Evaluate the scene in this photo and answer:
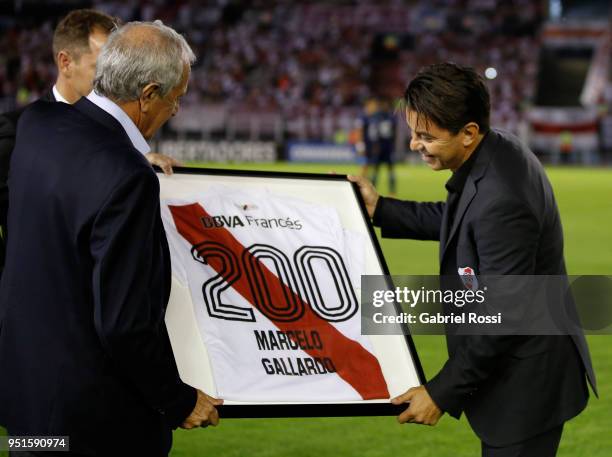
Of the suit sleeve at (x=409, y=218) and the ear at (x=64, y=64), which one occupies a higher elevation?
the ear at (x=64, y=64)

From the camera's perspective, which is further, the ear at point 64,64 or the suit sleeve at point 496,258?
the ear at point 64,64

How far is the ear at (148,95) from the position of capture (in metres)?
2.70

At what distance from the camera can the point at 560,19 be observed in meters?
46.2

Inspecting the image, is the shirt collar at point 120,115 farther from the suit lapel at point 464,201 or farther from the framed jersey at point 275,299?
the suit lapel at point 464,201

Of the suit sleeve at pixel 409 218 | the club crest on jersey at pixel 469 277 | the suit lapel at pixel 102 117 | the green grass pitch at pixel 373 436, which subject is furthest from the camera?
the green grass pitch at pixel 373 436

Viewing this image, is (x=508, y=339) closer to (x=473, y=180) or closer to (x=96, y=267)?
(x=473, y=180)

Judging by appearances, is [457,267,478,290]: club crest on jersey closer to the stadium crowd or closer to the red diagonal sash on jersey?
the red diagonal sash on jersey

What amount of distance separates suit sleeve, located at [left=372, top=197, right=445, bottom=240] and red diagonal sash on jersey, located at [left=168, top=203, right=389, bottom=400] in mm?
573

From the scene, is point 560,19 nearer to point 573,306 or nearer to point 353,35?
point 353,35

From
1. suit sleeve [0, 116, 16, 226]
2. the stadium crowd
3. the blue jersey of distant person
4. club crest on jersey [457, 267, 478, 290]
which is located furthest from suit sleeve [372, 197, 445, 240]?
the stadium crowd

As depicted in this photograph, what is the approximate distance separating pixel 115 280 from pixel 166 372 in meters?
0.35

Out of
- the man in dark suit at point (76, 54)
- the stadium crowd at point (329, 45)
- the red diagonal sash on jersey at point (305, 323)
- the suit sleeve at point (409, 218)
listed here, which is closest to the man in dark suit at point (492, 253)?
the red diagonal sash on jersey at point (305, 323)

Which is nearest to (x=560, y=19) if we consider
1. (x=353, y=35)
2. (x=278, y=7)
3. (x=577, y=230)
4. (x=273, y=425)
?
(x=353, y=35)

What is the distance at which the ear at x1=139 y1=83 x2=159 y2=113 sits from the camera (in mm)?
2701
